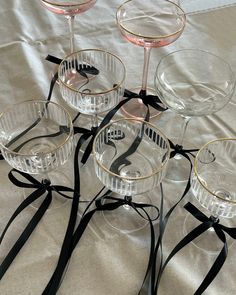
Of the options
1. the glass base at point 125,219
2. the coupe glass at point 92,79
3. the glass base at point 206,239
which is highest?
→ the coupe glass at point 92,79

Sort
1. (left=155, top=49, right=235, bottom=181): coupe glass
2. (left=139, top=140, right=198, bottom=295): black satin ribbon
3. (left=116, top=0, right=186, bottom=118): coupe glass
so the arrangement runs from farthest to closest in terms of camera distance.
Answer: (left=116, top=0, right=186, bottom=118): coupe glass
(left=155, top=49, right=235, bottom=181): coupe glass
(left=139, top=140, right=198, bottom=295): black satin ribbon

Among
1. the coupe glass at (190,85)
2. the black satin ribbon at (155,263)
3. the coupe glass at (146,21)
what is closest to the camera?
the black satin ribbon at (155,263)

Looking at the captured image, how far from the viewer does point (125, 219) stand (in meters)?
0.57

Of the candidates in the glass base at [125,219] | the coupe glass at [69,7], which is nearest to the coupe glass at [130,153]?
the glass base at [125,219]

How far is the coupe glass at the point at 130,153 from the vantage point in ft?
1.83

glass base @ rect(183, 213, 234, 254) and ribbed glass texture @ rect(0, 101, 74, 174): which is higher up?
ribbed glass texture @ rect(0, 101, 74, 174)

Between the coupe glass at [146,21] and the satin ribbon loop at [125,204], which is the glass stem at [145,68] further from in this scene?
the satin ribbon loop at [125,204]

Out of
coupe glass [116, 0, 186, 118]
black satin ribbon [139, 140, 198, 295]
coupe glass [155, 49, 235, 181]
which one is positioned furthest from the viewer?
coupe glass [116, 0, 186, 118]

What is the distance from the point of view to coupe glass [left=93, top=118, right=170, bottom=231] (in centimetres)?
56

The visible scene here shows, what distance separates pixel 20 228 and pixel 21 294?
0.09 metres

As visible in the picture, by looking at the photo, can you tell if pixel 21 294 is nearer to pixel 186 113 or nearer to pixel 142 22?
pixel 186 113

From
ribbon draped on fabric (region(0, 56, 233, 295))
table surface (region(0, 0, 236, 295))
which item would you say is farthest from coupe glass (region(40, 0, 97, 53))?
ribbon draped on fabric (region(0, 56, 233, 295))

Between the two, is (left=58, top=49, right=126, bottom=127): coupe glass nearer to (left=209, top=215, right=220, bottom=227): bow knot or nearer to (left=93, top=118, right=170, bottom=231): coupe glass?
(left=93, top=118, right=170, bottom=231): coupe glass

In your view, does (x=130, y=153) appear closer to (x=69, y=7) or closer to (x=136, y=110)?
(x=136, y=110)
